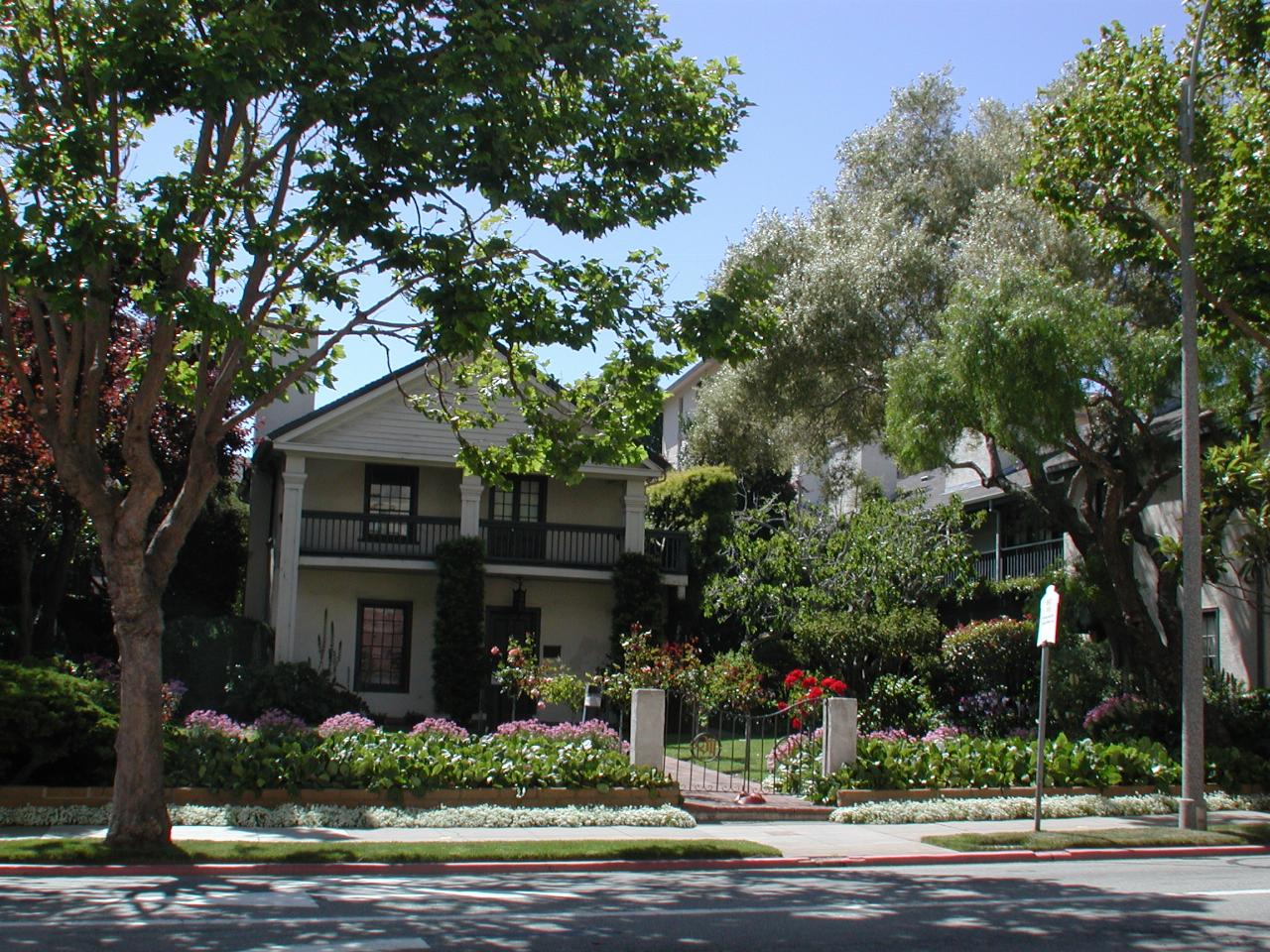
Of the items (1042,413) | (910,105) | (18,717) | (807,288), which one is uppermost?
(910,105)

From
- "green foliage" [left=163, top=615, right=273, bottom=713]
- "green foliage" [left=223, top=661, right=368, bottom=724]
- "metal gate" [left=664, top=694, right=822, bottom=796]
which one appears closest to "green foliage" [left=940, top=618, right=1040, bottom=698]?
"metal gate" [left=664, top=694, right=822, bottom=796]

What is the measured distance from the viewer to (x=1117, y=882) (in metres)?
11.8

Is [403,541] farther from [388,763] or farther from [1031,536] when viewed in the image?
[1031,536]

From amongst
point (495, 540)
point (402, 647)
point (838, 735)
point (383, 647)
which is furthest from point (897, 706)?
point (383, 647)

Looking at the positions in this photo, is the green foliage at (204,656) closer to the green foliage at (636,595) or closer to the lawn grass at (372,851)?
the green foliage at (636,595)

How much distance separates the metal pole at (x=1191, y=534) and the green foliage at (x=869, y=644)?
754cm

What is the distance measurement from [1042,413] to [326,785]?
11.8 meters

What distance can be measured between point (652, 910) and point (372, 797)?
6.24 m

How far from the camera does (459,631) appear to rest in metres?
26.9

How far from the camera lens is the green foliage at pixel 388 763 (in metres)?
15.2

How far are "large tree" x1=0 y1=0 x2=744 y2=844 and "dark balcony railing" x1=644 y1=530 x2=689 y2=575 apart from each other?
620 inches

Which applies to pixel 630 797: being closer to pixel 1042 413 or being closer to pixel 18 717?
pixel 18 717

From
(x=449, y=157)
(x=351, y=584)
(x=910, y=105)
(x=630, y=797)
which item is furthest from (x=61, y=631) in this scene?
(x=910, y=105)

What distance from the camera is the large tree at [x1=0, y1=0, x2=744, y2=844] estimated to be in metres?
11.2
